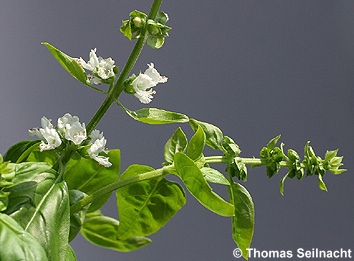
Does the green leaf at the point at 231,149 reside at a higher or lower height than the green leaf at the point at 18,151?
higher

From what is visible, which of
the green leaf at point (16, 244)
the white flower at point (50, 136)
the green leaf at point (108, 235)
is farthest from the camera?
the green leaf at point (108, 235)

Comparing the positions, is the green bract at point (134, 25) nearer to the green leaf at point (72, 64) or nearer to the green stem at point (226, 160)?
the green leaf at point (72, 64)

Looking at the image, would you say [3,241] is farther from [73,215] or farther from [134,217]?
[134,217]

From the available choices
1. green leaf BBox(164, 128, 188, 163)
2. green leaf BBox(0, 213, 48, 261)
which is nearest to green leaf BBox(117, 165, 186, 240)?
green leaf BBox(164, 128, 188, 163)

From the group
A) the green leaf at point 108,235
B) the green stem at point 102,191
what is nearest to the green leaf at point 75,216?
the green stem at point 102,191

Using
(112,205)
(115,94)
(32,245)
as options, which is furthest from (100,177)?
(112,205)

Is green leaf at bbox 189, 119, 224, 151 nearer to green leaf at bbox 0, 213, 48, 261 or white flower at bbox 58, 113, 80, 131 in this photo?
white flower at bbox 58, 113, 80, 131
